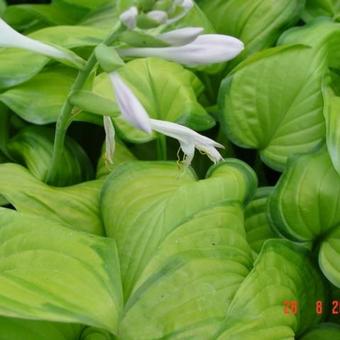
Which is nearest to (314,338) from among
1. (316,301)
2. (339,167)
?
(316,301)

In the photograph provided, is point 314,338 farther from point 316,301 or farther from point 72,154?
point 72,154

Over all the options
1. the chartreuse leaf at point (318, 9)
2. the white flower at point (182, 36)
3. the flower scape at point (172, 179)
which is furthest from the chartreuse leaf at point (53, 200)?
the chartreuse leaf at point (318, 9)

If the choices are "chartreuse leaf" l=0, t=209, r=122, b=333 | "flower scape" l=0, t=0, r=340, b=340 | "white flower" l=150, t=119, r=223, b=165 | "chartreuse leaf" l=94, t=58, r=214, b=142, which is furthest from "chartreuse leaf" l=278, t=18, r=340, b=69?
"chartreuse leaf" l=0, t=209, r=122, b=333

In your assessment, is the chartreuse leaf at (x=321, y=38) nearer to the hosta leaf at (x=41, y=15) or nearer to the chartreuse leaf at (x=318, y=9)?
the chartreuse leaf at (x=318, y=9)

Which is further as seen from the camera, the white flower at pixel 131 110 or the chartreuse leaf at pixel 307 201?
the chartreuse leaf at pixel 307 201
